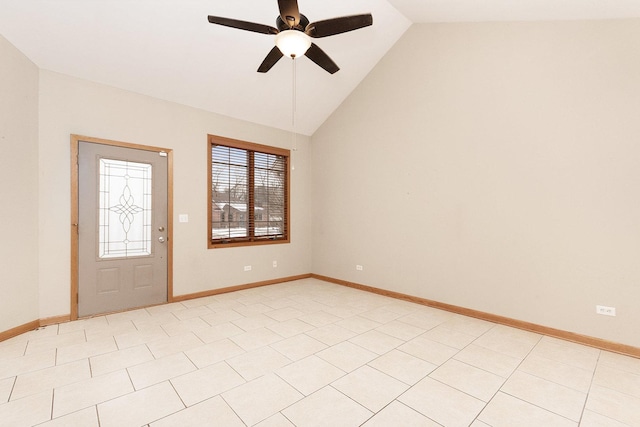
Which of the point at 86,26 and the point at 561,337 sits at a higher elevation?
the point at 86,26

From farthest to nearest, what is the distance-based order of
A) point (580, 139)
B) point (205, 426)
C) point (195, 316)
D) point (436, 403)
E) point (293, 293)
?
1. point (293, 293)
2. point (195, 316)
3. point (580, 139)
4. point (436, 403)
5. point (205, 426)

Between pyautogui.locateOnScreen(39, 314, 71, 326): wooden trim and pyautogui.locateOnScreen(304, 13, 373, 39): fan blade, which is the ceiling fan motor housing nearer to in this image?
pyautogui.locateOnScreen(304, 13, 373, 39): fan blade

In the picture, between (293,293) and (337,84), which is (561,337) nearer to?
(293,293)

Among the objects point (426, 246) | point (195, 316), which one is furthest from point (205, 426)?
point (426, 246)

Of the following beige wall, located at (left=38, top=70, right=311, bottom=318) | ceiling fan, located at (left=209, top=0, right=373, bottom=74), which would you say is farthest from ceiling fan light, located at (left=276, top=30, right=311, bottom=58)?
beige wall, located at (left=38, top=70, right=311, bottom=318)

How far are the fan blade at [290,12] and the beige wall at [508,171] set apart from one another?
259 cm

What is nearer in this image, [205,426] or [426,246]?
[205,426]

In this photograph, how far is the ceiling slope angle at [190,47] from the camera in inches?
120

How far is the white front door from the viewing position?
146 inches

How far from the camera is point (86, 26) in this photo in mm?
3123

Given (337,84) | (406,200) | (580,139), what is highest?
(337,84)

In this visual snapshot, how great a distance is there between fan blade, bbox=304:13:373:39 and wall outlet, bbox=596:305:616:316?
359 centimetres

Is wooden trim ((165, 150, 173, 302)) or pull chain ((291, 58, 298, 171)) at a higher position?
pull chain ((291, 58, 298, 171))

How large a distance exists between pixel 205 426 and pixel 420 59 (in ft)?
16.1
